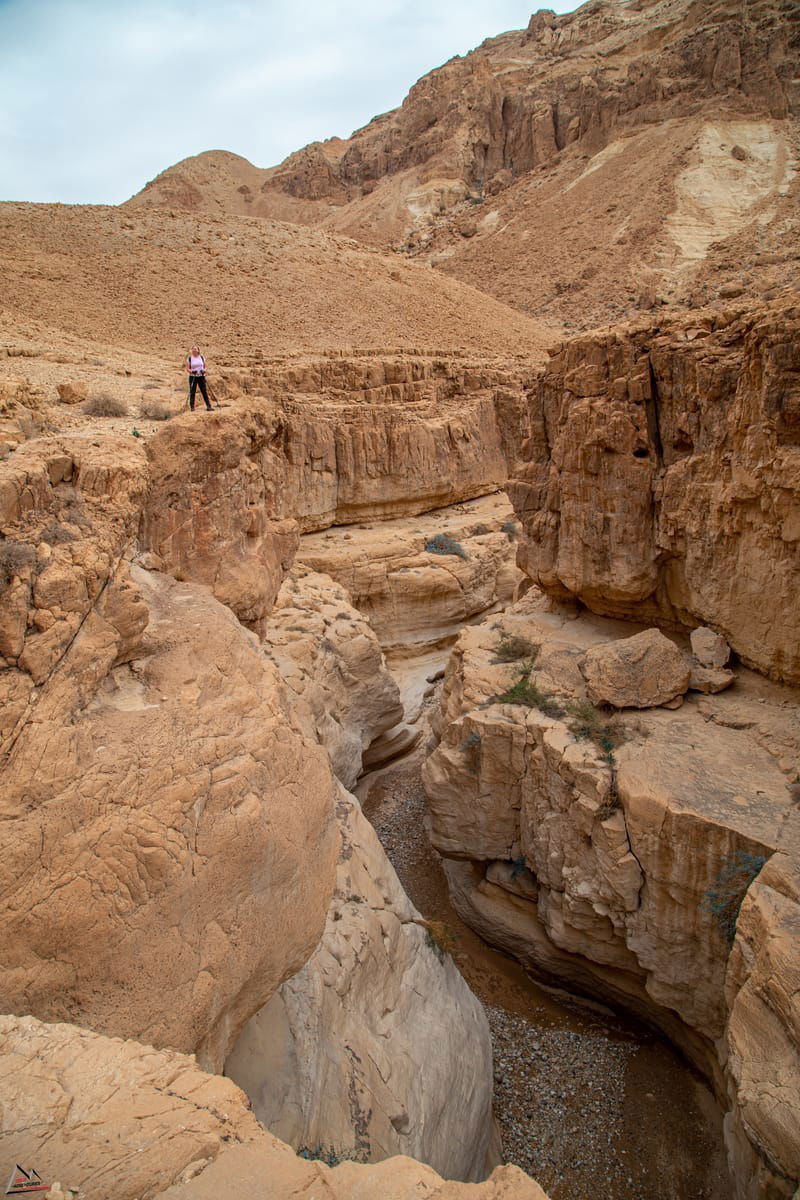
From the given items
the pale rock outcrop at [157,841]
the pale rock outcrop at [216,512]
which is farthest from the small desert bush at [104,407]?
the pale rock outcrop at [157,841]

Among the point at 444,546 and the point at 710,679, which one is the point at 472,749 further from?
the point at 444,546

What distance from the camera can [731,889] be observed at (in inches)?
234

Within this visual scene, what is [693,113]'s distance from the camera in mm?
34062

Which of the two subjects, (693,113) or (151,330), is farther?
(693,113)

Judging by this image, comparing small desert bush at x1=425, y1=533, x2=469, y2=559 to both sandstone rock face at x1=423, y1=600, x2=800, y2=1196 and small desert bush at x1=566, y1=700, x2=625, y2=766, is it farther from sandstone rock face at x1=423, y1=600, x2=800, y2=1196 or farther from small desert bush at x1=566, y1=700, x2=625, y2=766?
small desert bush at x1=566, y1=700, x2=625, y2=766

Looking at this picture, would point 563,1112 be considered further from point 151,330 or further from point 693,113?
point 693,113

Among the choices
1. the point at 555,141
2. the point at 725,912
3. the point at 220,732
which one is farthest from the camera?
the point at 555,141

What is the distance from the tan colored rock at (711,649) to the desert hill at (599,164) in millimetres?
15993

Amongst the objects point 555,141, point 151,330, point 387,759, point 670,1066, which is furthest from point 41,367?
point 555,141

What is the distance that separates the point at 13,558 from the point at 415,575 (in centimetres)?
1195

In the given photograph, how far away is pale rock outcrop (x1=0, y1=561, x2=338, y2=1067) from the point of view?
9.25 ft

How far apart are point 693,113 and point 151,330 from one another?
105 ft

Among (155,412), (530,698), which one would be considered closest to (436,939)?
(530,698)

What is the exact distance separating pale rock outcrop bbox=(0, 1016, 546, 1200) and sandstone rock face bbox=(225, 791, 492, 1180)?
7.24 ft
